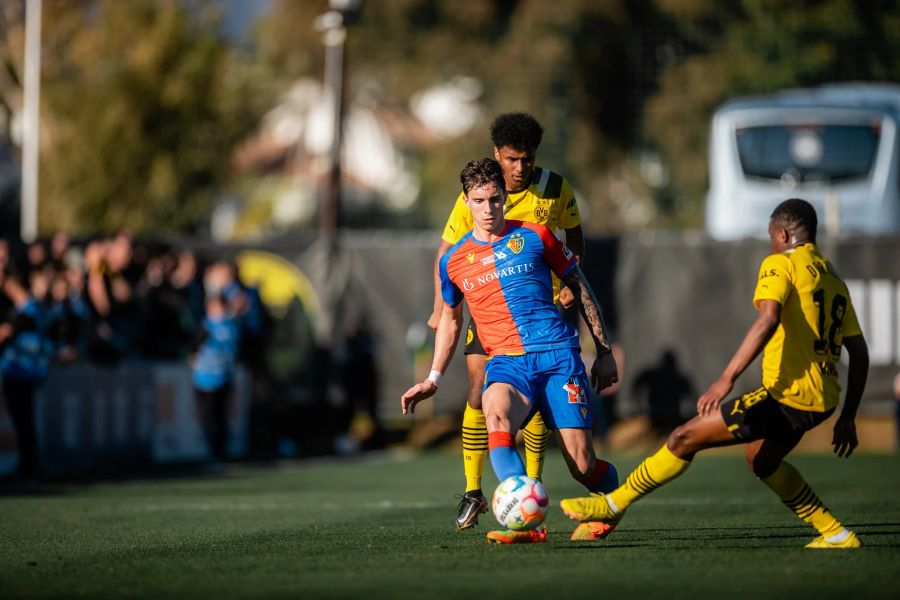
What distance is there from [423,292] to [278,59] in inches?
1257

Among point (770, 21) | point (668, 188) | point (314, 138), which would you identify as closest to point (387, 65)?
point (668, 188)

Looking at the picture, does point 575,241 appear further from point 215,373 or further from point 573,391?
point 215,373

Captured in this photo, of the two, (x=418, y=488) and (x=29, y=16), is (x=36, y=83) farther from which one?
(x=418, y=488)

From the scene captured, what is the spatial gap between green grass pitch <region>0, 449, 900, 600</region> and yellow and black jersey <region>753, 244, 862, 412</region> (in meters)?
0.86

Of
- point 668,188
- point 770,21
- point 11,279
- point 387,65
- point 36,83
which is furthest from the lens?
point 387,65

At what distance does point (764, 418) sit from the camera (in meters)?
8.30

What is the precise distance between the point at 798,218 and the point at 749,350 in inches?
37.3

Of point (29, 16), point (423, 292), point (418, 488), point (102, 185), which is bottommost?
point (418, 488)

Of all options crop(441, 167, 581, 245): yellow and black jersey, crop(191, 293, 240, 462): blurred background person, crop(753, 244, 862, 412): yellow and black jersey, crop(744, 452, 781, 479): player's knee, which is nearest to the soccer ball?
crop(744, 452, 781, 479): player's knee

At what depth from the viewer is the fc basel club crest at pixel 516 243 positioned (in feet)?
28.7

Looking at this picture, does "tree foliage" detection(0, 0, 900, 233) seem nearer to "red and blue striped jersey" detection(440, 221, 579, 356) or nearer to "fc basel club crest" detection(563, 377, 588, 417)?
"red and blue striped jersey" detection(440, 221, 579, 356)

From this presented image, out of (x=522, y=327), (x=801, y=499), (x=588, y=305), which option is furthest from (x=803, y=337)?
(x=522, y=327)

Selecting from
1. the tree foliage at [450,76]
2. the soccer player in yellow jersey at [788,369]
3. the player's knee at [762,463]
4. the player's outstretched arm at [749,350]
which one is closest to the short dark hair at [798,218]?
the soccer player in yellow jersey at [788,369]

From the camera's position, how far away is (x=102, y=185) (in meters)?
39.2
